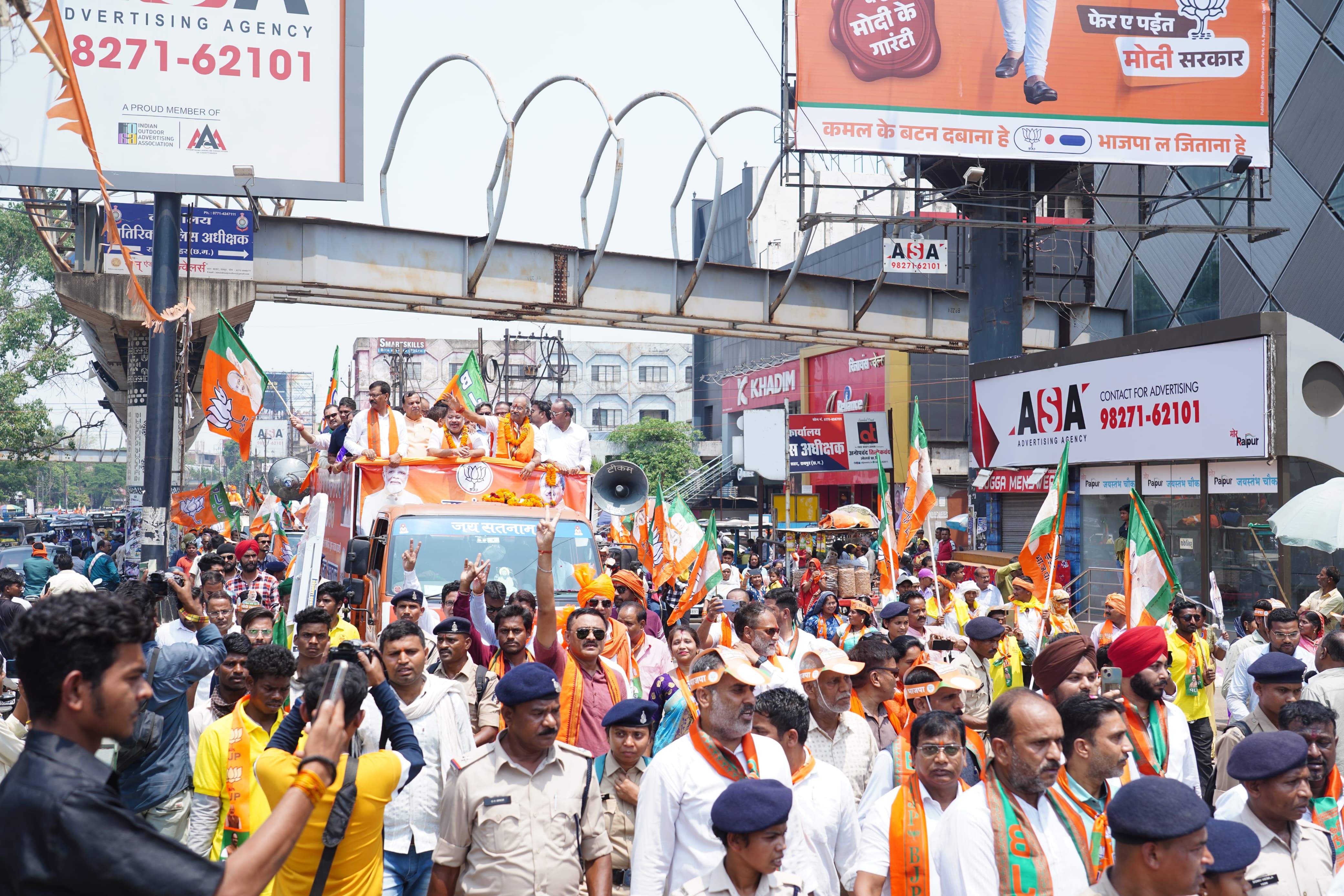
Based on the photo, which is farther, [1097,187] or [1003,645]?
[1097,187]

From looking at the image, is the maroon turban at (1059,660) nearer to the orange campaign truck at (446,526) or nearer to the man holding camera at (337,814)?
the man holding camera at (337,814)

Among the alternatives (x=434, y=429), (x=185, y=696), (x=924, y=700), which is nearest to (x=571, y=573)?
(x=434, y=429)

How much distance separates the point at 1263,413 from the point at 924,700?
13374 millimetres

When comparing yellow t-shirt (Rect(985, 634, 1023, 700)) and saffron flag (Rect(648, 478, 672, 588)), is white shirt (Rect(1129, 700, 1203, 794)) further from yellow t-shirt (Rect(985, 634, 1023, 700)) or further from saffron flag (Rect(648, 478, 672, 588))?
saffron flag (Rect(648, 478, 672, 588))

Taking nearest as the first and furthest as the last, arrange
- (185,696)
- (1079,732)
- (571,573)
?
(1079,732)
(185,696)
(571,573)

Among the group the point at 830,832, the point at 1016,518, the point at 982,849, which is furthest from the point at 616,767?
the point at 1016,518

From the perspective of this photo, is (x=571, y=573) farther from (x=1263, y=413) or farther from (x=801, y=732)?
(x=1263, y=413)

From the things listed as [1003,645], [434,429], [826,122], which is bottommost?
[1003,645]

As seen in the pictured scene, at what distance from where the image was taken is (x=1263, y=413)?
16562 millimetres

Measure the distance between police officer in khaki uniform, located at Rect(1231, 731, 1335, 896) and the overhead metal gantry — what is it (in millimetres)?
16808

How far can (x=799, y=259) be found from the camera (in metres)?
20.1

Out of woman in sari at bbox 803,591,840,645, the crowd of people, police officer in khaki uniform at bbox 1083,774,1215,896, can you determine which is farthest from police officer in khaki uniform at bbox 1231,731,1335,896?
woman in sari at bbox 803,591,840,645

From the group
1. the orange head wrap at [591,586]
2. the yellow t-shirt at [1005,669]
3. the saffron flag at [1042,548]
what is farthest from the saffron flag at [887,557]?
the orange head wrap at [591,586]

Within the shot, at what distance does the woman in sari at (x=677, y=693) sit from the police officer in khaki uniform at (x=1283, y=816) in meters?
1.94
